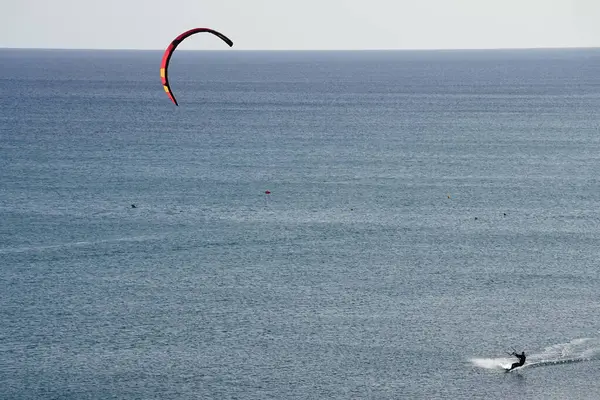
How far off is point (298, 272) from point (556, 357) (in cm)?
2503

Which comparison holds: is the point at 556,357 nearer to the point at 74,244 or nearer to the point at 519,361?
the point at 519,361

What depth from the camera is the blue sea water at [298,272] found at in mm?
59625

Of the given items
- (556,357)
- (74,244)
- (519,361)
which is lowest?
(519,361)

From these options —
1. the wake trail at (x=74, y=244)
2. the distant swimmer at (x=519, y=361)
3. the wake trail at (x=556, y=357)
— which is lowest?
the distant swimmer at (x=519, y=361)

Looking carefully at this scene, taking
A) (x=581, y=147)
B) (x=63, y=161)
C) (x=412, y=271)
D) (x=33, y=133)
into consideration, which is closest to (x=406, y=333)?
(x=412, y=271)

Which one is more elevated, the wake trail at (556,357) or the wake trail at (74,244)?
the wake trail at (74,244)

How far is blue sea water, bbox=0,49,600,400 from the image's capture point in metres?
59.6

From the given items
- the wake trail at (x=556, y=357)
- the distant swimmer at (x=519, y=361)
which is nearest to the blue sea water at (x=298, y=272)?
the wake trail at (x=556, y=357)

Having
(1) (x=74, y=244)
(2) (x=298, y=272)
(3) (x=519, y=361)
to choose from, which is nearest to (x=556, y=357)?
(3) (x=519, y=361)

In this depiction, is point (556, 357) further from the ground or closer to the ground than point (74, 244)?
closer to the ground

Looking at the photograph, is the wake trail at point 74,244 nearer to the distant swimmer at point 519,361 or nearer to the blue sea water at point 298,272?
the blue sea water at point 298,272

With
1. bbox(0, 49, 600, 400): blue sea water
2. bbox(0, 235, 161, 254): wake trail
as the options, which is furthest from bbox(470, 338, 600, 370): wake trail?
bbox(0, 235, 161, 254): wake trail

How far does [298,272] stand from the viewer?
81.2 meters

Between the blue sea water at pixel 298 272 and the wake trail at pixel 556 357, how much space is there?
182 millimetres
